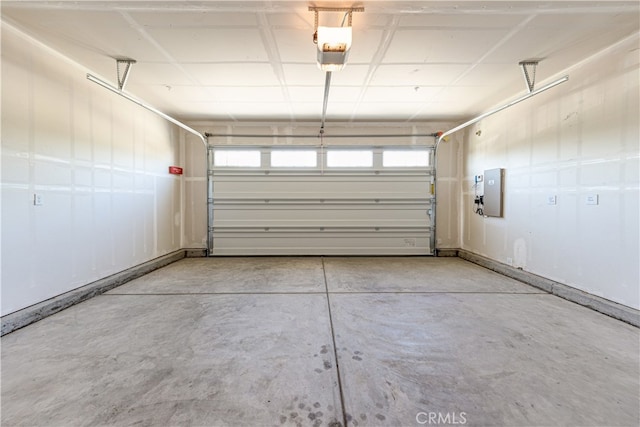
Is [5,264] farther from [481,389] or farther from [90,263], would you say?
[481,389]

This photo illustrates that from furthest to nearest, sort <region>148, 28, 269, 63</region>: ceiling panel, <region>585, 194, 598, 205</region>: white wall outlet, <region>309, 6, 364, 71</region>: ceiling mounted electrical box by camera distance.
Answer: <region>585, 194, 598, 205</region>: white wall outlet < <region>148, 28, 269, 63</region>: ceiling panel < <region>309, 6, 364, 71</region>: ceiling mounted electrical box

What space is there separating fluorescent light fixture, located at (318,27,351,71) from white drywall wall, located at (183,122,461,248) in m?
2.88

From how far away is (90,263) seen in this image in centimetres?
323

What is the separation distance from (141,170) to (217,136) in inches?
66.3

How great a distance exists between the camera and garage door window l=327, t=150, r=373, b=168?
18.1 ft

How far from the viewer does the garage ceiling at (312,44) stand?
2195mm

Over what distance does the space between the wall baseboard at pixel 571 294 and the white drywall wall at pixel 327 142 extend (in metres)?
1.30

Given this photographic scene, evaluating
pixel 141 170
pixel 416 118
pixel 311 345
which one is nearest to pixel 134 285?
pixel 141 170

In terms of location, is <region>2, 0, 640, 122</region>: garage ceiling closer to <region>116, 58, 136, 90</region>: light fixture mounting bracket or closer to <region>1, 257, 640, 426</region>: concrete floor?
<region>116, 58, 136, 90</region>: light fixture mounting bracket

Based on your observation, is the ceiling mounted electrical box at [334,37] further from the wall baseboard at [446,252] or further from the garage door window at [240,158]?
the wall baseboard at [446,252]

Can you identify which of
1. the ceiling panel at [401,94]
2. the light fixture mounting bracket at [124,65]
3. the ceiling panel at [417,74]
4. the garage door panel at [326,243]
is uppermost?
the ceiling panel at [401,94]

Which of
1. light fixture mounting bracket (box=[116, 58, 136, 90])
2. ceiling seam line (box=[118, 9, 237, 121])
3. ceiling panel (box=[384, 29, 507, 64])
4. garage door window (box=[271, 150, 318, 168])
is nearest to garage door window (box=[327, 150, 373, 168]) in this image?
garage door window (box=[271, 150, 318, 168])

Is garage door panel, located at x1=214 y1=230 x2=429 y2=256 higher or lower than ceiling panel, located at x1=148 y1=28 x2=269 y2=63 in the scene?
lower

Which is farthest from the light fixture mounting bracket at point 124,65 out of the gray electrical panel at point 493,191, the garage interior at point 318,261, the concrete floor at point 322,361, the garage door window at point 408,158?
the gray electrical panel at point 493,191
